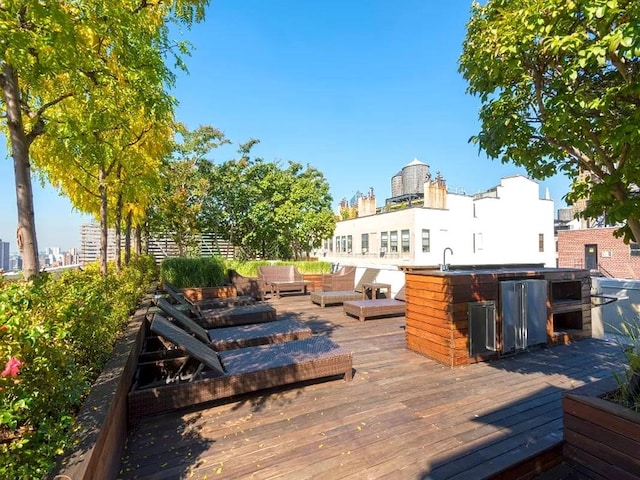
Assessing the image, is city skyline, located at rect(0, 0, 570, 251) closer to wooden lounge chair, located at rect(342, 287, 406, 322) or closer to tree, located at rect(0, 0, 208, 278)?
tree, located at rect(0, 0, 208, 278)

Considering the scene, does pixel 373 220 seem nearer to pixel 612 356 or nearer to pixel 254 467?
pixel 612 356

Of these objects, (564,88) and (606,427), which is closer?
(606,427)

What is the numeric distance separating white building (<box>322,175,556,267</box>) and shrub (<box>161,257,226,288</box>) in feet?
46.3

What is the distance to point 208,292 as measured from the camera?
407 inches

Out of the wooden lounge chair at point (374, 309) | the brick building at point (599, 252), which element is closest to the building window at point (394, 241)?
the brick building at point (599, 252)

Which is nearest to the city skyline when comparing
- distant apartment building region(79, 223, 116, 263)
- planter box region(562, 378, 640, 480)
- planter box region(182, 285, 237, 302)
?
distant apartment building region(79, 223, 116, 263)

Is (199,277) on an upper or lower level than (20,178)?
lower

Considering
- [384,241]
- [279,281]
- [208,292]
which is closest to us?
[208,292]

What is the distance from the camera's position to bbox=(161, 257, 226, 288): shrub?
35.6ft

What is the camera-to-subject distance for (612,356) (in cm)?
498

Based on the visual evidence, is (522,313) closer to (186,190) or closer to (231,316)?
(231,316)

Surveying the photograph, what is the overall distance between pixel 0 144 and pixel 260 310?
5.86 meters

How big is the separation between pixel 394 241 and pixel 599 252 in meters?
15.7

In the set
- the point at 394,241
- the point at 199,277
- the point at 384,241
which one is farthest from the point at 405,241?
the point at 199,277
